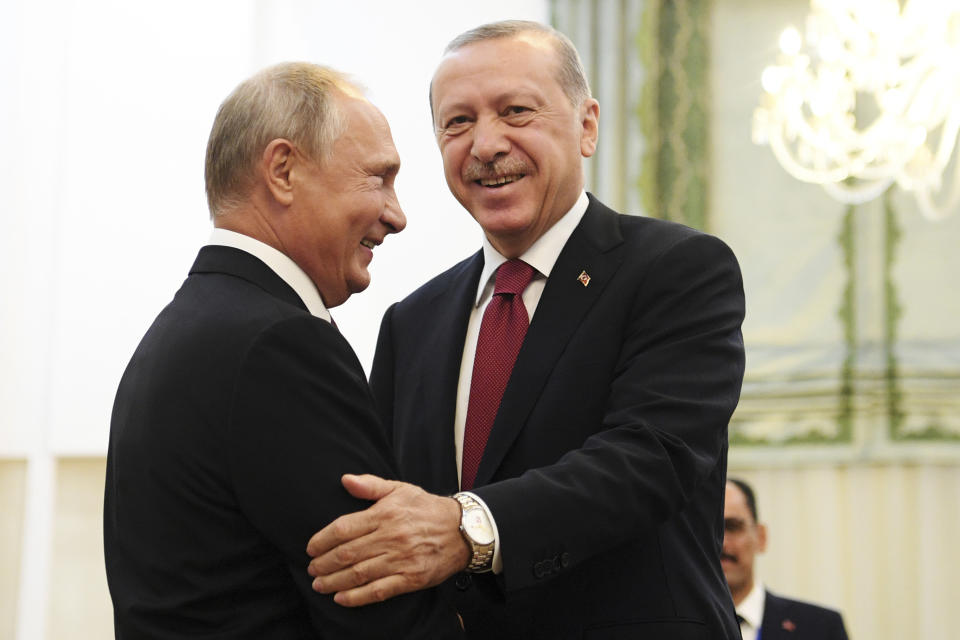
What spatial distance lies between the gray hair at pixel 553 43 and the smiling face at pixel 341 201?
53cm

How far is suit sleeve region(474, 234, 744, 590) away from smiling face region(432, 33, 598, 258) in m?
0.27

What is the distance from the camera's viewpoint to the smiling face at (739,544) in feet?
15.3

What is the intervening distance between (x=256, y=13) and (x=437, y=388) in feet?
13.6

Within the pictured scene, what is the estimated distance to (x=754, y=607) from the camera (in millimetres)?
4648

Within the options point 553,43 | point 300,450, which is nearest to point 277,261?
point 300,450

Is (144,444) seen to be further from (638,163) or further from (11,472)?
(638,163)

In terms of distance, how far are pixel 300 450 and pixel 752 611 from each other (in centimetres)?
335

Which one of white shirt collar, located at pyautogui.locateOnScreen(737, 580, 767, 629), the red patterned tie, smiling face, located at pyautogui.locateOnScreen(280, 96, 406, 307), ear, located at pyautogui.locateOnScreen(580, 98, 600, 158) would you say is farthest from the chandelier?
smiling face, located at pyautogui.locateOnScreen(280, 96, 406, 307)

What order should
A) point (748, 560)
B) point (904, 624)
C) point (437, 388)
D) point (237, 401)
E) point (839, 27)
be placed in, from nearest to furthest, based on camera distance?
point (237, 401), point (437, 388), point (748, 560), point (839, 27), point (904, 624)

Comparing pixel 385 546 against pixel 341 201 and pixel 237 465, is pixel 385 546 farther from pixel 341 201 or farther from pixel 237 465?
pixel 341 201

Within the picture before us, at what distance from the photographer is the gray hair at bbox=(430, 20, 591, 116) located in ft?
8.30

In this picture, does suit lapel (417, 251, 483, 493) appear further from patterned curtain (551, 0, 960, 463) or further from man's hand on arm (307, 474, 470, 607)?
patterned curtain (551, 0, 960, 463)

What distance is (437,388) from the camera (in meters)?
2.42

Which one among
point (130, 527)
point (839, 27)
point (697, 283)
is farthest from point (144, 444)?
point (839, 27)
